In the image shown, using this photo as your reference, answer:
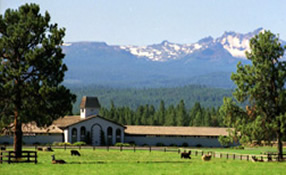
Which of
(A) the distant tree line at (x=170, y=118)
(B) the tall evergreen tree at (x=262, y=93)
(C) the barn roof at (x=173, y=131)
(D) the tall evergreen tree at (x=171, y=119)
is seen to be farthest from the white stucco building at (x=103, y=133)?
(B) the tall evergreen tree at (x=262, y=93)

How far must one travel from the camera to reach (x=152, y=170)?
4419cm

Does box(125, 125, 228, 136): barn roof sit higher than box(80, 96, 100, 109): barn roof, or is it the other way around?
box(80, 96, 100, 109): barn roof

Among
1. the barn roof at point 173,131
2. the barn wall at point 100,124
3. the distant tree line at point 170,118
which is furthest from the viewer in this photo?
the distant tree line at point 170,118

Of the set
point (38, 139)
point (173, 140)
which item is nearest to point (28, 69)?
point (38, 139)

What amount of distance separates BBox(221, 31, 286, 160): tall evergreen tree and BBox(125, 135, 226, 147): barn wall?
45.5 metres

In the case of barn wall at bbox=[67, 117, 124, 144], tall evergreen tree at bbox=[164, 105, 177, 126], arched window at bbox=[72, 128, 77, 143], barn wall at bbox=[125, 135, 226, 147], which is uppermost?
tall evergreen tree at bbox=[164, 105, 177, 126]

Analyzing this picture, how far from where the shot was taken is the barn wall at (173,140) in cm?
11100

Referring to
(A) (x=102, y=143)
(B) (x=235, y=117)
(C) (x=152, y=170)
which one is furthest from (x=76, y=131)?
(C) (x=152, y=170)

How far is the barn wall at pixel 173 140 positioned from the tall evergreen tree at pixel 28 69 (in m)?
53.9

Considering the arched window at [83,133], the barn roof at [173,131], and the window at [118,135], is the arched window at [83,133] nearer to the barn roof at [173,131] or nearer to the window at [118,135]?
the window at [118,135]

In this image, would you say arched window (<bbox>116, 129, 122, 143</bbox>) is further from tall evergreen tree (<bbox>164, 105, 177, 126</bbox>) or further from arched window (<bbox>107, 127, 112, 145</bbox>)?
tall evergreen tree (<bbox>164, 105, 177, 126</bbox>)

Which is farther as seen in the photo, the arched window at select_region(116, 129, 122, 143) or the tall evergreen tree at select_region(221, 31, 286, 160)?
the arched window at select_region(116, 129, 122, 143)

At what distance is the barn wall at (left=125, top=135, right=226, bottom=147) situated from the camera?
111000 mm

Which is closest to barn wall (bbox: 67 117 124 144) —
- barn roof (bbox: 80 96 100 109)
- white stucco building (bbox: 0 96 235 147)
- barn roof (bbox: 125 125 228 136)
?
white stucco building (bbox: 0 96 235 147)
